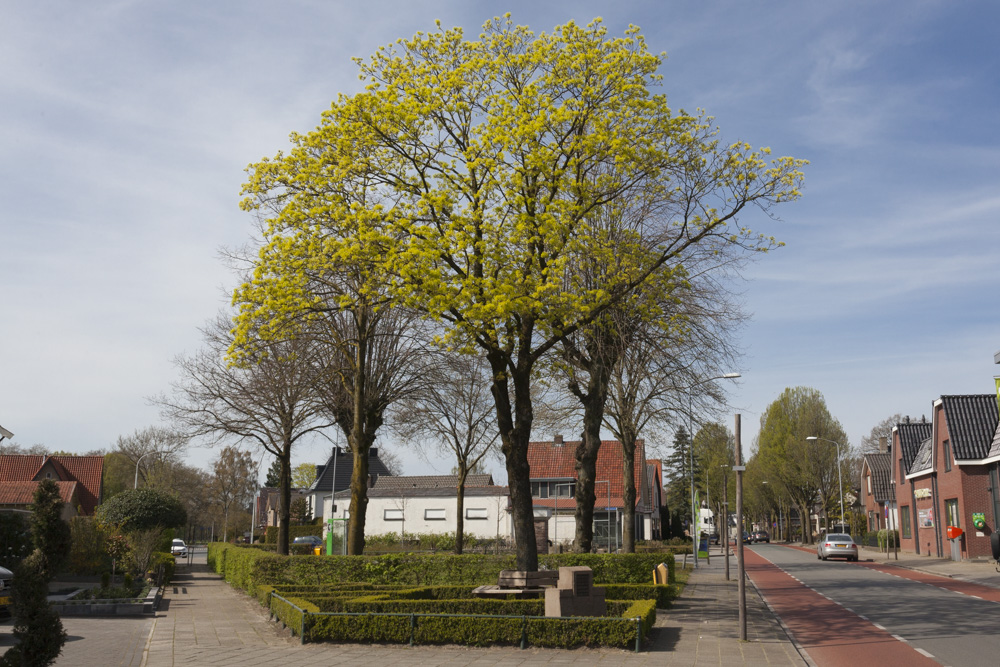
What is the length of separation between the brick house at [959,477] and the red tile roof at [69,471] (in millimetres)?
51227

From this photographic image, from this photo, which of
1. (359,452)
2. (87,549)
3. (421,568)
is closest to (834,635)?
(421,568)

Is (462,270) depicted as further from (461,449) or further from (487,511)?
(487,511)

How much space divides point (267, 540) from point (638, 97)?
53616 millimetres

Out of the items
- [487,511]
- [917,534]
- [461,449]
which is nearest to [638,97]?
[461,449]

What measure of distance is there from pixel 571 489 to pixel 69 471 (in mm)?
35905

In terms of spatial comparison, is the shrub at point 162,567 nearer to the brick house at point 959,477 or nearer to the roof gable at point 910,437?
the brick house at point 959,477

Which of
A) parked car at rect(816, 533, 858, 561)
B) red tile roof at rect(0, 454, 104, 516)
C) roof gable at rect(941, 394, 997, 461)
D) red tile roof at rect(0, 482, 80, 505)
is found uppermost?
roof gable at rect(941, 394, 997, 461)

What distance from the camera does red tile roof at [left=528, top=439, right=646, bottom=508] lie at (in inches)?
2420

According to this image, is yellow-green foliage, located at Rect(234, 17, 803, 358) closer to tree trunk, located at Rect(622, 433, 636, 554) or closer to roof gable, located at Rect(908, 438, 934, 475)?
tree trunk, located at Rect(622, 433, 636, 554)

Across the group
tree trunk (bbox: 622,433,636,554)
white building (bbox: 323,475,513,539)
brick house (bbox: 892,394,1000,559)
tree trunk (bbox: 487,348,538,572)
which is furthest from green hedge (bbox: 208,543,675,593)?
white building (bbox: 323,475,513,539)

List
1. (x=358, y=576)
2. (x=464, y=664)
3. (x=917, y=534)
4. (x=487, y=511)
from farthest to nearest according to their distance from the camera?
(x=487, y=511) → (x=917, y=534) → (x=358, y=576) → (x=464, y=664)

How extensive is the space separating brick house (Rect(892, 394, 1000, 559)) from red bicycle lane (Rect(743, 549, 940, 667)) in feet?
60.3

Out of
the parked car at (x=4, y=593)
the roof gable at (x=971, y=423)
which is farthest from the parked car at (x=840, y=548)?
the parked car at (x=4, y=593)

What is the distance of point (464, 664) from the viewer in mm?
12352
